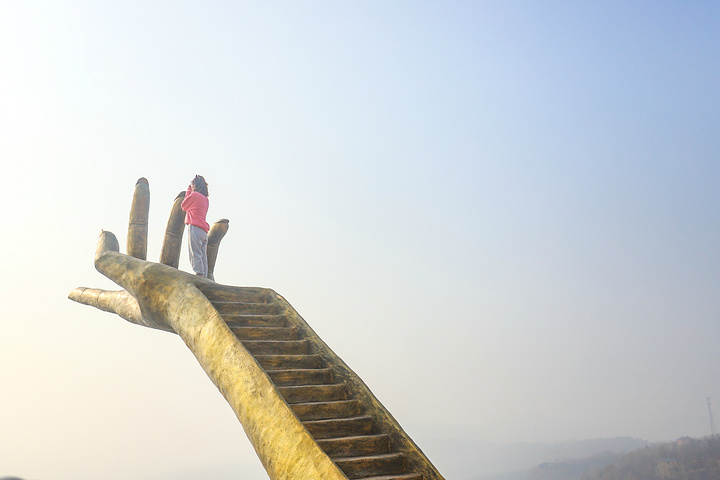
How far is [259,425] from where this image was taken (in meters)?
5.91

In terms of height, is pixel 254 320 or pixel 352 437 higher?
pixel 254 320

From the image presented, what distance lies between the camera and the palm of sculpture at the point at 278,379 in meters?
5.55

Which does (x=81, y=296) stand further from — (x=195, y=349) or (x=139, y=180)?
(x=195, y=349)

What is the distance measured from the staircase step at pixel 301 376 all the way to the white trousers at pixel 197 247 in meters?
4.29

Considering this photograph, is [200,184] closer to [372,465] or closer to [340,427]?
[340,427]

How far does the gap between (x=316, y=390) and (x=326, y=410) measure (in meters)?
0.36

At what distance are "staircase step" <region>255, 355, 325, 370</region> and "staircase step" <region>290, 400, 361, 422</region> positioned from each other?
34.5 inches

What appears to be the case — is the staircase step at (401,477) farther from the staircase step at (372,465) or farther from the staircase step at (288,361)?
the staircase step at (288,361)

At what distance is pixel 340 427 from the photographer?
6.14 m

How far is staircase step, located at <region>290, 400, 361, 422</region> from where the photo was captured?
6.21 metres

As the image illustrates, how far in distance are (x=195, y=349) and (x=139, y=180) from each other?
5280 mm

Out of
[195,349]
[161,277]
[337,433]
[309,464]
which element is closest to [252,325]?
[195,349]

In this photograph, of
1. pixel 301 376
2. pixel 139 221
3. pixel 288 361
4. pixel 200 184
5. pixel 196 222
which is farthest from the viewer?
pixel 139 221

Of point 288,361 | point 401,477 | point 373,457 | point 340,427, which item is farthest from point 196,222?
point 401,477
